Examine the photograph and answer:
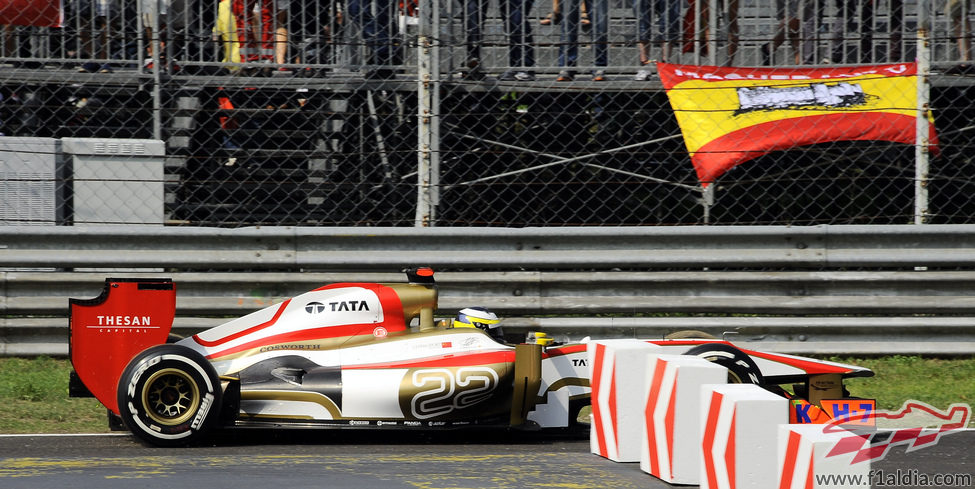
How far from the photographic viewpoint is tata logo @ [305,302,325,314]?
6531 millimetres

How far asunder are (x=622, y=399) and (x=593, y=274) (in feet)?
9.28

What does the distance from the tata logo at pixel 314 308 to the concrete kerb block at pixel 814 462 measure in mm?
3187

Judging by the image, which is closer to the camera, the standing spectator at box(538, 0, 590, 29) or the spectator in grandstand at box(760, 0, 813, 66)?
the standing spectator at box(538, 0, 590, 29)

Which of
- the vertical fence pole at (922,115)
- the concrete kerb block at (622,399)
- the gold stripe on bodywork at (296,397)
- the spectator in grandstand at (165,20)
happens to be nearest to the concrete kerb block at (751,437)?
the concrete kerb block at (622,399)

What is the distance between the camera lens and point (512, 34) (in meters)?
8.95

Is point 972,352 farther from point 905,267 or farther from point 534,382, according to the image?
point 534,382

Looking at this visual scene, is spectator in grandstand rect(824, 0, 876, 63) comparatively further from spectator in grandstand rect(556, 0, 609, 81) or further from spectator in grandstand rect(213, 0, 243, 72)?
spectator in grandstand rect(213, 0, 243, 72)

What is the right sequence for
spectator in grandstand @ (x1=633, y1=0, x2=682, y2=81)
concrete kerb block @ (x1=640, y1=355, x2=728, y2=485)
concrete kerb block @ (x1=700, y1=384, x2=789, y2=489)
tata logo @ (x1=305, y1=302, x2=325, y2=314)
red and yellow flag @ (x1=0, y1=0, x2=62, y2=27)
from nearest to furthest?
concrete kerb block @ (x1=700, y1=384, x2=789, y2=489)
concrete kerb block @ (x1=640, y1=355, x2=728, y2=485)
tata logo @ (x1=305, y1=302, x2=325, y2=314)
red and yellow flag @ (x1=0, y1=0, x2=62, y2=27)
spectator in grandstand @ (x1=633, y1=0, x2=682, y2=81)

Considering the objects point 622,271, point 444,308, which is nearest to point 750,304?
point 622,271

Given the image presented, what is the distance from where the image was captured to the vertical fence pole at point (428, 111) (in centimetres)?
834


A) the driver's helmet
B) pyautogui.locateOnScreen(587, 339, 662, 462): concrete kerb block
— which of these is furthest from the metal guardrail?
pyautogui.locateOnScreen(587, 339, 662, 462): concrete kerb block

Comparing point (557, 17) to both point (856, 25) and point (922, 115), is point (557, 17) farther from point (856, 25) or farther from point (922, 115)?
point (922, 115)

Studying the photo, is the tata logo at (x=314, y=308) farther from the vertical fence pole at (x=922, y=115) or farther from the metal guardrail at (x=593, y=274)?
the vertical fence pole at (x=922, y=115)

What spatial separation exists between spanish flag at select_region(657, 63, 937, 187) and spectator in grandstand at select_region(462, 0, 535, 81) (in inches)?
41.3
